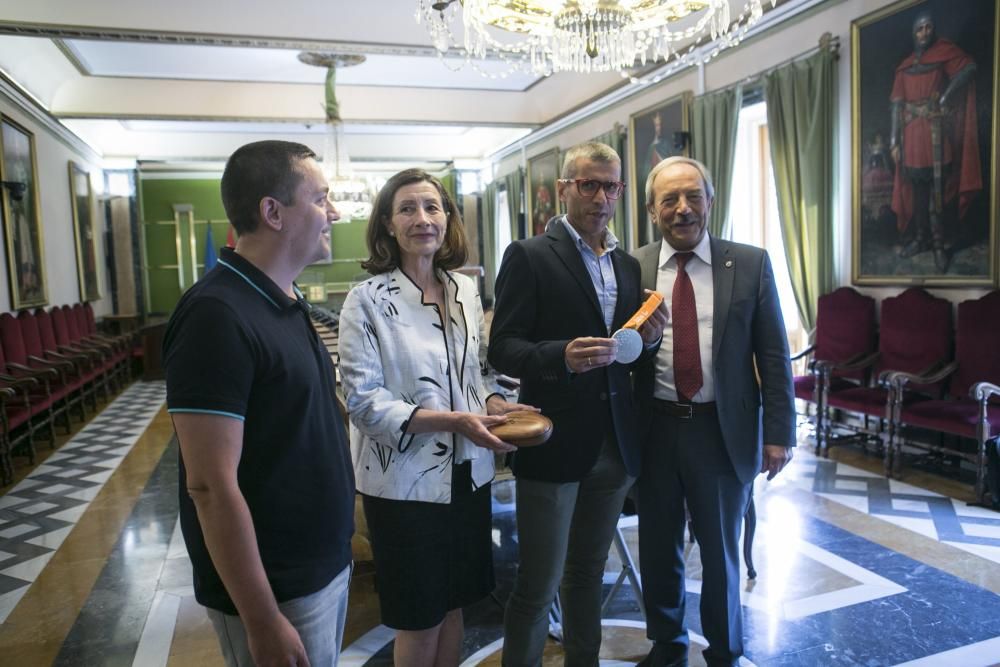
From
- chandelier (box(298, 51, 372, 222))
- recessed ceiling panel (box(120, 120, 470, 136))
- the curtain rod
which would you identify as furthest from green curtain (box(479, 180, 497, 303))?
the curtain rod

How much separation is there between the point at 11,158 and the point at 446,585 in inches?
319

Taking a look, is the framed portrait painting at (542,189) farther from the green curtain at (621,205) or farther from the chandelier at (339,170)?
the chandelier at (339,170)

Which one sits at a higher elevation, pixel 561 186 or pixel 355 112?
pixel 355 112

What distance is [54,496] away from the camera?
484 cm

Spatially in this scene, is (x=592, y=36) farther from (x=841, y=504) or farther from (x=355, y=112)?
(x=355, y=112)

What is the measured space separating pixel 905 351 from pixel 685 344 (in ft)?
11.9

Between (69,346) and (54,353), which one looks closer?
(54,353)

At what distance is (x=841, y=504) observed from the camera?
4148 millimetres

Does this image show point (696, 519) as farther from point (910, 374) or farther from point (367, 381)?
point (910, 374)

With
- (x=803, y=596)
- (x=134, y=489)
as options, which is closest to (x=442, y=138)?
(x=134, y=489)

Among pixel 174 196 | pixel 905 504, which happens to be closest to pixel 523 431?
pixel 905 504

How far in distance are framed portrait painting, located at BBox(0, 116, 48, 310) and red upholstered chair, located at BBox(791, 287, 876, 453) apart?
782cm

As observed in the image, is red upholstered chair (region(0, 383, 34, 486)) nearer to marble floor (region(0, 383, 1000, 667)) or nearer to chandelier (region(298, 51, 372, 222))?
marble floor (region(0, 383, 1000, 667))

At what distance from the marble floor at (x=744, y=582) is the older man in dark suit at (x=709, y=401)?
1.63 feet
